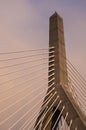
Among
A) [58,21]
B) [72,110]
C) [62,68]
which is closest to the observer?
[72,110]

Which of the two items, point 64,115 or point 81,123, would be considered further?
point 64,115

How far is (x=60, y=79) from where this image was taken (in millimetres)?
9508

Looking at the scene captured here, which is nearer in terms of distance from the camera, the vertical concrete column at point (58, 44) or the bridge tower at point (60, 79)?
the bridge tower at point (60, 79)

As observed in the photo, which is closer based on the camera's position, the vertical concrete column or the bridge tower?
the bridge tower

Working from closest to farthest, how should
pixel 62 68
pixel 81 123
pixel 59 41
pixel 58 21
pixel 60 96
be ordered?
pixel 81 123 < pixel 60 96 < pixel 62 68 < pixel 59 41 < pixel 58 21

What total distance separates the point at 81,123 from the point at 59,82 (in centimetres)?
189

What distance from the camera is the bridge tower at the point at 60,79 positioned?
27.1 ft

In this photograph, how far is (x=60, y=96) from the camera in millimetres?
9086

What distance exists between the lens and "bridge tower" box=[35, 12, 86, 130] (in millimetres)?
8273

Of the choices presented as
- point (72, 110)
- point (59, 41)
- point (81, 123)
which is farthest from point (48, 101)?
point (59, 41)

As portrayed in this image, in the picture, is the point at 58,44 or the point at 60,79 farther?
the point at 58,44

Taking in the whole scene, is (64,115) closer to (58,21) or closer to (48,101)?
(48,101)

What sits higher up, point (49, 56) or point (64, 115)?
point (49, 56)

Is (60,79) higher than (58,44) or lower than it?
lower
